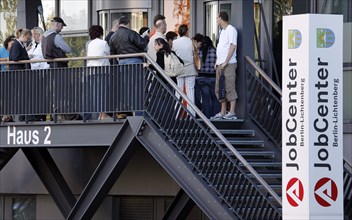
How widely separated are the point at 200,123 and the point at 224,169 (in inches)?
31.1

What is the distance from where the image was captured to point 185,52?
18266 millimetres

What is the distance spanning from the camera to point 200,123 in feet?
53.8

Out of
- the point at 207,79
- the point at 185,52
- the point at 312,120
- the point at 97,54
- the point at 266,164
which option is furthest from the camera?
the point at 207,79

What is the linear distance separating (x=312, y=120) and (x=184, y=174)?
6060 mm

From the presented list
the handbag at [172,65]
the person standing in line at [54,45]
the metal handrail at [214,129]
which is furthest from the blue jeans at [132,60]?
the person standing in line at [54,45]

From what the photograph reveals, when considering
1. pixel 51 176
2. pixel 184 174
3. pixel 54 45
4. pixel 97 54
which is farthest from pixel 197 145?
pixel 51 176

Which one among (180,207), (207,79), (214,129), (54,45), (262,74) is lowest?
(180,207)

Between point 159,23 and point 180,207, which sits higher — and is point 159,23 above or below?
above

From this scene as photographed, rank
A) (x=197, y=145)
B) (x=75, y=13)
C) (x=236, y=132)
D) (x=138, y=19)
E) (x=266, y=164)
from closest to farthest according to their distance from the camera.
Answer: (x=197, y=145)
(x=266, y=164)
(x=236, y=132)
(x=138, y=19)
(x=75, y=13)

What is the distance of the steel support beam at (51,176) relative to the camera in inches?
821

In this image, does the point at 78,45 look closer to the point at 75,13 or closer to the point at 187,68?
the point at 75,13

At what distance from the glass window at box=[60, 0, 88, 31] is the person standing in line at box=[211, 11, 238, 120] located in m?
Result: 6.37

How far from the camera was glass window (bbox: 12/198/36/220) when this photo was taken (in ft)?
75.8

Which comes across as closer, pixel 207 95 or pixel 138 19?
pixel 207 95
